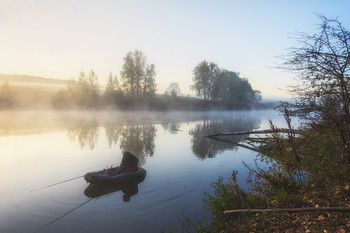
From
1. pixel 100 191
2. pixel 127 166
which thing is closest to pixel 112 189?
pixel 100 191

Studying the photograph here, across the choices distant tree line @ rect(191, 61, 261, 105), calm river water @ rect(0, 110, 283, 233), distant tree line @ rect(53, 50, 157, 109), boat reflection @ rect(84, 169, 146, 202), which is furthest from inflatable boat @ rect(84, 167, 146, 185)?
distant tree line @ rect(191, 61, 261, 105)

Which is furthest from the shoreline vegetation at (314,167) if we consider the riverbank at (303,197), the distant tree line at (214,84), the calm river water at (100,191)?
the distant tree line at (214,84)

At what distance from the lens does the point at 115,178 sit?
12.7 m

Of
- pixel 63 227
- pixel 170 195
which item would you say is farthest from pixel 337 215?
pixel 63 227

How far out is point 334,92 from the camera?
7.14 meters

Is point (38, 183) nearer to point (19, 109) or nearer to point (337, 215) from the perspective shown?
point (337, 215)

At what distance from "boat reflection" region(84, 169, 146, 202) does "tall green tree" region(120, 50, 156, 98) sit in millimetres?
68697

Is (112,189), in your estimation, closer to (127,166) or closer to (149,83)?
(127,166)

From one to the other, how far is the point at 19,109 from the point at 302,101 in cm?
8744

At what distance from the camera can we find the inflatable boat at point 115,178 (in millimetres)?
12422

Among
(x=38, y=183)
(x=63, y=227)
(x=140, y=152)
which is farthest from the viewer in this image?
(x=140, y=152)

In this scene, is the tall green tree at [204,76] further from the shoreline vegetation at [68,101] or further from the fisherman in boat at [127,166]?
the fisherman in boat at [127,166]

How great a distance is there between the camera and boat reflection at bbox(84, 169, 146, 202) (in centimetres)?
1215

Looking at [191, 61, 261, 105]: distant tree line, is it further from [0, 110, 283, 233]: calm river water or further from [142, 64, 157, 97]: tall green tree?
[0, 110, 283, 233]: calm river water
